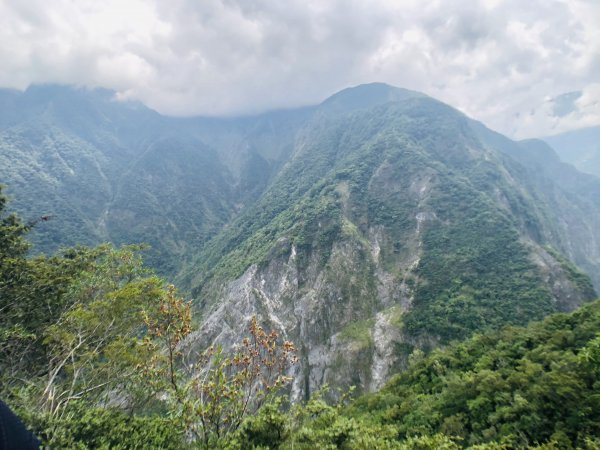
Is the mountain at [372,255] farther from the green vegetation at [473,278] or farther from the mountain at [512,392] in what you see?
the mountain at [512,392]

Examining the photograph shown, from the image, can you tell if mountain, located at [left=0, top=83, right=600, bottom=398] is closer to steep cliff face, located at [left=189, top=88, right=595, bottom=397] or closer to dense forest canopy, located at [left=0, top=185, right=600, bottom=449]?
steep cliff face, located at [left=189, top=88, right=595, bottom=397]

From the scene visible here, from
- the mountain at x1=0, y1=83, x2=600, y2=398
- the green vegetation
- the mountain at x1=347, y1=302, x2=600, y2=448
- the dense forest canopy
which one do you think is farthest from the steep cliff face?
the dense forest canopy

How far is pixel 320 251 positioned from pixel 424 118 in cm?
13674

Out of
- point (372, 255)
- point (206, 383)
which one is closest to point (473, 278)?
point (372, 255)

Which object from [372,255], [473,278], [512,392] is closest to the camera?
[512,392]

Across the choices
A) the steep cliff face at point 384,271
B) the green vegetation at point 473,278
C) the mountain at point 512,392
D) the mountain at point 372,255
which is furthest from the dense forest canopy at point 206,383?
the mountain at point 372,255

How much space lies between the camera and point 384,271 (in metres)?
91.9

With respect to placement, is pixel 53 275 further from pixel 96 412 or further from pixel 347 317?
pixel 347 317

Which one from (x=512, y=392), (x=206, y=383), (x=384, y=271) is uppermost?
(x=206, y=383)

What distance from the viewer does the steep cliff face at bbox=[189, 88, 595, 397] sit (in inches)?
2749

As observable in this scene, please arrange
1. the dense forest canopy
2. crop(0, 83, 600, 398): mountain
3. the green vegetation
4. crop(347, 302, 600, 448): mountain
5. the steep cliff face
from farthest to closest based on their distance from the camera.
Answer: crop(0, 83, 600, 398): mountain
the steep cliff face
the green vegetation
crop(347, 302, 600, 448): mountain
the dense forest canopy

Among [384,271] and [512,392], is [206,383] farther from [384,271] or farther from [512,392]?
[384,271]

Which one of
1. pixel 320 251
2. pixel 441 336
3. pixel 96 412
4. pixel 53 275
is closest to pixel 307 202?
pixel 320 251

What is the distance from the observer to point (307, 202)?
A: 12350cm
